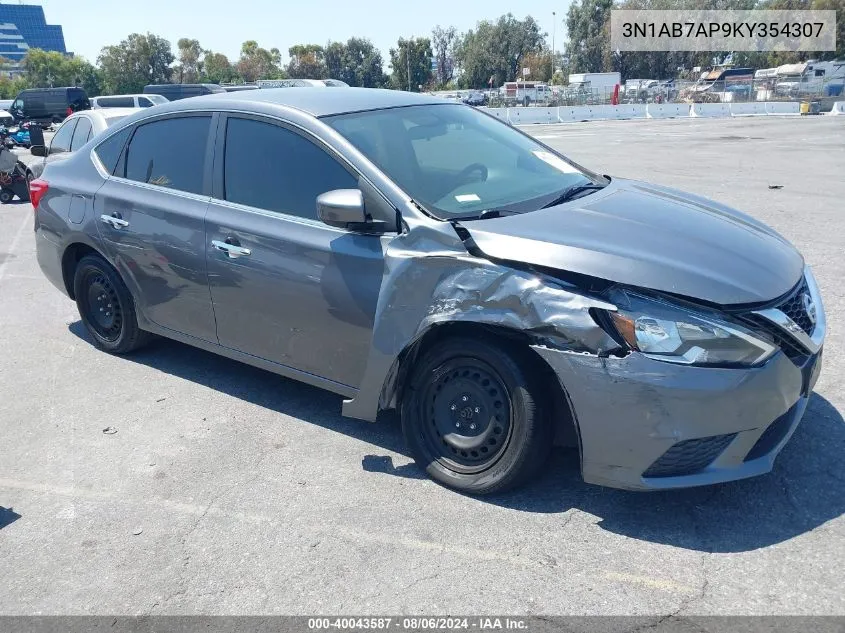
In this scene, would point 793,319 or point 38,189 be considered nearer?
point 793,319

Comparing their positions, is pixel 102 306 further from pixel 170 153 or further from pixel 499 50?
pixel 499 50

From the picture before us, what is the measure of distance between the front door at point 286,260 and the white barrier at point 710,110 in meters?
36.5

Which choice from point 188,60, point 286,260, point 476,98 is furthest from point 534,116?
point 188,60

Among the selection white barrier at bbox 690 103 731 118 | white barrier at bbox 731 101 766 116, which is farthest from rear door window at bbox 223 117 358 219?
white barrier at bbox 731 101 766 116

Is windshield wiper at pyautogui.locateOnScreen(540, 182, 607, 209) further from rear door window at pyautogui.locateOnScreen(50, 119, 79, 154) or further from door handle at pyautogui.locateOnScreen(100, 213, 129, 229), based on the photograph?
rear door window at pyautogui.locateOnScreen(50, 119, 79, 154)

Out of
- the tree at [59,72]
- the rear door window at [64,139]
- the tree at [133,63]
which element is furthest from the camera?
the tree at [59,72]

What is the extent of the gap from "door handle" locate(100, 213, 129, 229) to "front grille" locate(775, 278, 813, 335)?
3929 mm

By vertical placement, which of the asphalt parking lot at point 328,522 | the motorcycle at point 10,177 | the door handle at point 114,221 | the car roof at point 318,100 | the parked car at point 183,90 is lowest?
the asphalt parking lot at point 328,522

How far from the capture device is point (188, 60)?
107000mm

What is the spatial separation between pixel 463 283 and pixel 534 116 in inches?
1376

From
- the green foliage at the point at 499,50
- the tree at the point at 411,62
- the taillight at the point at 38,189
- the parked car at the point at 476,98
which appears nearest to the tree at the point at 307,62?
the tree at the point at 411,62

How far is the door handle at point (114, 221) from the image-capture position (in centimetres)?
499

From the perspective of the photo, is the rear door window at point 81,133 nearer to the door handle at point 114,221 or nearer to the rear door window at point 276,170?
the door handle at point 114,221

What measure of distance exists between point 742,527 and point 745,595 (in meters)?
0.47
